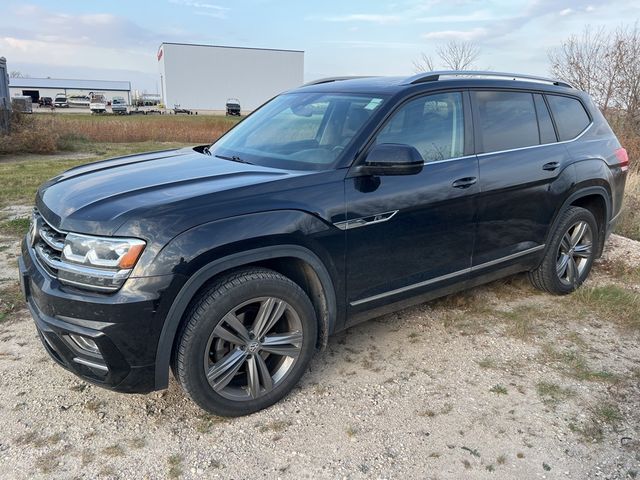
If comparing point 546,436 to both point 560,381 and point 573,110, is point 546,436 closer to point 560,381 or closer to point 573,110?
point 560,381

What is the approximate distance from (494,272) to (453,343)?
0.65 m

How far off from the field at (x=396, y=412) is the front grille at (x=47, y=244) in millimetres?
863

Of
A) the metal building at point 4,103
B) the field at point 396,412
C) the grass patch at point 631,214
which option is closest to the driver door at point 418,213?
the field at point 396,412

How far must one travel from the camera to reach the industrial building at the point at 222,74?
247 feet

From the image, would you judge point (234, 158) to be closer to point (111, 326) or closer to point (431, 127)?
point (431, 127)

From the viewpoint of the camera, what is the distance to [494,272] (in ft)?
13.0

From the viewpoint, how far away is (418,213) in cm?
323

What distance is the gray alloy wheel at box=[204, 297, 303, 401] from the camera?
2701mm

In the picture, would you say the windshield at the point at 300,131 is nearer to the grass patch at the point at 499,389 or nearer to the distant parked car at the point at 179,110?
the grass patch at the point at 499,389

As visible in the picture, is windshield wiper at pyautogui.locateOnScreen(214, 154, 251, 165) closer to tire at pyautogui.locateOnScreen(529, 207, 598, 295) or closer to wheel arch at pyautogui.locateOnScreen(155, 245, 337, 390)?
wheel arch at pyautogui.locateOnScreen(155, 245, 337, 390)

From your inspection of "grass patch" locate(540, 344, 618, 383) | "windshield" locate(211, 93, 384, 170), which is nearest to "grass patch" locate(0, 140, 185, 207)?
"windshield" locate(211, 93, 384, 170)

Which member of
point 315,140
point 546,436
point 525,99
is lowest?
point 546,436

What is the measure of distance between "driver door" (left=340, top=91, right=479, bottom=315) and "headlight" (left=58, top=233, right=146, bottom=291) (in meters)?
1.15

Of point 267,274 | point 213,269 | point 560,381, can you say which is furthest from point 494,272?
point 213,269
